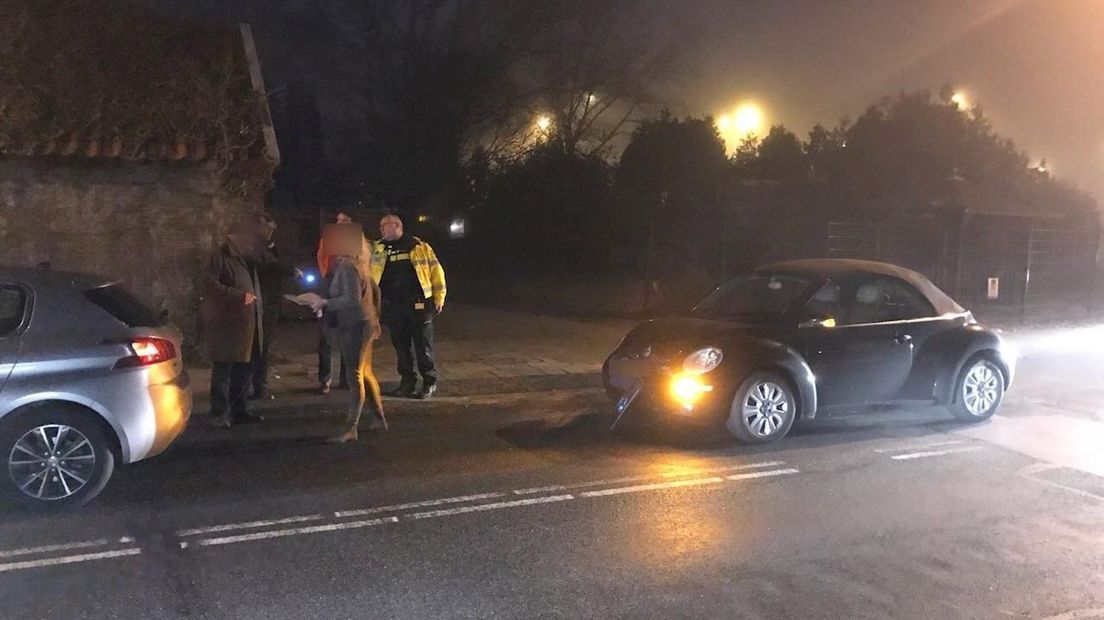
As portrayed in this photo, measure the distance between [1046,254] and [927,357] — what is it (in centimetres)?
1301

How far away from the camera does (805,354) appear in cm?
759

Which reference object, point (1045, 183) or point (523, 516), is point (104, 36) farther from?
point (1045, 183)

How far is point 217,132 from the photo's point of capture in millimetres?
10234

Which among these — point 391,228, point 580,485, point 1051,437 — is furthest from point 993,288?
point 580,485

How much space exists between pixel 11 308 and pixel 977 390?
7.63m

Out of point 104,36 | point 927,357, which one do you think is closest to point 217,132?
point 104,36

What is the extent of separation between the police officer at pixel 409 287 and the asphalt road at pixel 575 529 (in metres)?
1.33

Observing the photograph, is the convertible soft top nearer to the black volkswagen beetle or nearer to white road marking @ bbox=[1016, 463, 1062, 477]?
the black volkswagen beetle

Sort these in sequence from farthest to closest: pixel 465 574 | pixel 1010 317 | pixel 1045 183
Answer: pixel 1045 183, pixel 1010 317, pixel 465 574

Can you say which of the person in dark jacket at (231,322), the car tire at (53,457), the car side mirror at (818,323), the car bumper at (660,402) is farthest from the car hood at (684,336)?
the car tire at (53,457)

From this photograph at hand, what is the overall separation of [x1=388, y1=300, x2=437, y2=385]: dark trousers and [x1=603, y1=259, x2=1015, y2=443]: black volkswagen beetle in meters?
2.15

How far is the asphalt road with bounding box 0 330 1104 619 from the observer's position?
4328 millimetres

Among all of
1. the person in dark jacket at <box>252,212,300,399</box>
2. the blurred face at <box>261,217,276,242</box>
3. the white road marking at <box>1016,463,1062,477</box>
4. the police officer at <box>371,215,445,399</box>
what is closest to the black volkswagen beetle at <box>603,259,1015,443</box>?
the white road marking at <box>1016,463,1062,477</box>

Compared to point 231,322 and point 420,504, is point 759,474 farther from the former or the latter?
point 231,322
